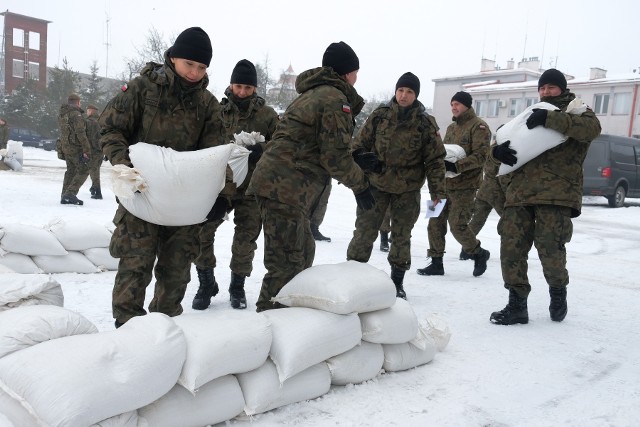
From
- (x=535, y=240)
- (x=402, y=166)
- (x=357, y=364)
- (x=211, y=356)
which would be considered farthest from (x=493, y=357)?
(x=211, y=356)

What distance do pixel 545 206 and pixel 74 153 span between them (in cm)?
762

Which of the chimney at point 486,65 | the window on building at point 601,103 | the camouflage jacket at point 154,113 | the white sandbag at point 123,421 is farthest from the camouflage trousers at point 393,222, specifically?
the chimney at point 486,65

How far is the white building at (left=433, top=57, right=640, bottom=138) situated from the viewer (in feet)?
95.9

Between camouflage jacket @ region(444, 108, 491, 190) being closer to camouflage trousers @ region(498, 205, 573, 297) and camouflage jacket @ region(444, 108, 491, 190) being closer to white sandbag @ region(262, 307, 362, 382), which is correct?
camouflage trousers @ region(498, 205, 573, 297)

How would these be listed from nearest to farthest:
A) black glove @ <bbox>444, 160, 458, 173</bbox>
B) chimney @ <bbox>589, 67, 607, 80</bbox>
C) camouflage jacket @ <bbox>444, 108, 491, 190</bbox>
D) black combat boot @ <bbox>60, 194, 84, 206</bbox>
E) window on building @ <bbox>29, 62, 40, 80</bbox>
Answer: black glove @ <bbox>444, 160, 458, 173</bbox>
camouflage jacket @ <bbox>444, 108, 491, 190</bbox>
black combat boot @ <bbox>60, 194, 84, 206</bbox>
chimney @ <bbox>589, 67, 607, 80</bbox>
window on building @ <bbox>29, 62, 40, 80</bbox>

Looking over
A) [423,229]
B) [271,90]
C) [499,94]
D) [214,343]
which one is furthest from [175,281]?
[271,90]

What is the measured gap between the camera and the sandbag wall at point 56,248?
13.7 feet

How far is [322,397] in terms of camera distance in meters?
2.48

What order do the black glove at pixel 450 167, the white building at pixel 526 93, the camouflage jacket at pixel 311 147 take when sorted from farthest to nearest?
the white building at pixel 526 93, the black glove at pixel 450 167, the camouflage jacket at pixel 311 147

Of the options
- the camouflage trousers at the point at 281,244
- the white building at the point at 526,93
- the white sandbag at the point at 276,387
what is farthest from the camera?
the white building at the point at 526,93

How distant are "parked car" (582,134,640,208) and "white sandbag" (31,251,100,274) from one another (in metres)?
13.1

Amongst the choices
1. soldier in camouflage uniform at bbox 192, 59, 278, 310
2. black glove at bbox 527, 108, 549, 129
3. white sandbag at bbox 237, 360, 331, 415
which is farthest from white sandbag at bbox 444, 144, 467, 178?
white sandbag at bbox 237, 360, 331, 415

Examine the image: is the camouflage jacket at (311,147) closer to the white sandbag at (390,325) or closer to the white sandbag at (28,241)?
the white sandbag at (390,325)

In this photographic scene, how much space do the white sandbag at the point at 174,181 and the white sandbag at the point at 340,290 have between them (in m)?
0.64
